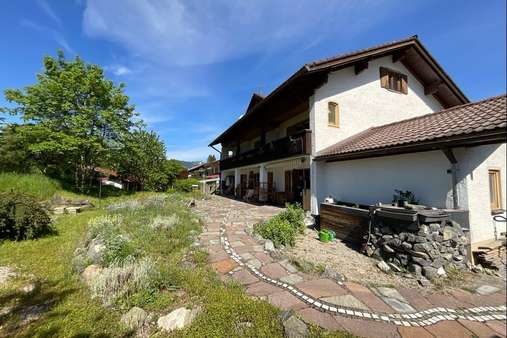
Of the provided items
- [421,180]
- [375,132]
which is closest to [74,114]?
[375,132]

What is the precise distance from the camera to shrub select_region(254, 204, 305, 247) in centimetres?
636

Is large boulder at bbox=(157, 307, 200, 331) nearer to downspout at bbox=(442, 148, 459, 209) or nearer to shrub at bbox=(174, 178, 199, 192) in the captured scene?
downspout at bbox=(442, 148, 459, 209)

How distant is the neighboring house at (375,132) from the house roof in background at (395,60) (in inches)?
1.9

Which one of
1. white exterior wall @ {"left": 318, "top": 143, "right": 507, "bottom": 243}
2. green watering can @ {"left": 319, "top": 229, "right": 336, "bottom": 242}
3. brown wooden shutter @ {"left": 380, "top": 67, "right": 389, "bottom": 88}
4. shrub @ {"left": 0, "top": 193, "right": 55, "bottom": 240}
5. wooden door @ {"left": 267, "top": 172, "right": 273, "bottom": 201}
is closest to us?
white exterior wall @ {"left": 318, "top": 143, "right": 507, "bottom": 243}

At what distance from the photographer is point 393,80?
41.7 ft

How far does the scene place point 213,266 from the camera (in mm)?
4680

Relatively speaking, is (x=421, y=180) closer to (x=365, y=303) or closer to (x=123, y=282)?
(x=365, y=303)

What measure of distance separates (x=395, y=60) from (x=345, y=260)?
39.2 ft

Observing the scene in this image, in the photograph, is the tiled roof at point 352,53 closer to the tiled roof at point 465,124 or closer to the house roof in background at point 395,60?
the house roof in background at point 395,60

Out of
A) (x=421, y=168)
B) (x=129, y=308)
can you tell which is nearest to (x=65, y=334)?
Answer: (x=129, y=308)

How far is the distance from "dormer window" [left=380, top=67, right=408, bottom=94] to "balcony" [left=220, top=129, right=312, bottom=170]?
569 centimetres

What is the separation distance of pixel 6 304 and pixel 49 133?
15.5m

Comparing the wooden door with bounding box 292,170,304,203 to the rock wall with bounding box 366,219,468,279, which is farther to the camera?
the wooden door with bounding box 292,170,304,203

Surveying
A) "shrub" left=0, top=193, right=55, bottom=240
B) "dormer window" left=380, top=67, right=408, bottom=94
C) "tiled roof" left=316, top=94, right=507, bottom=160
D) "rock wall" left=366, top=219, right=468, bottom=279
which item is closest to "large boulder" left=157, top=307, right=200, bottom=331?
"rock wall" left=366, top=219, right=468, bottom=279
